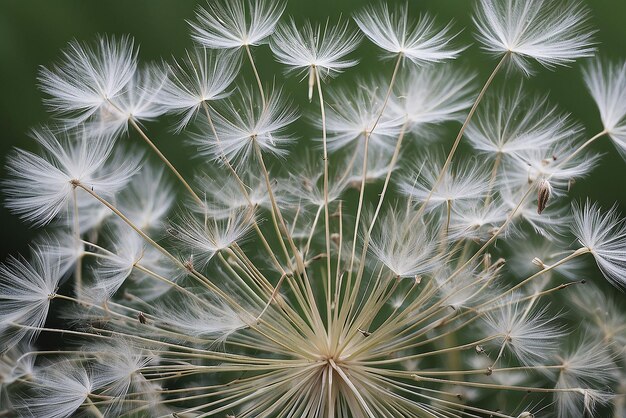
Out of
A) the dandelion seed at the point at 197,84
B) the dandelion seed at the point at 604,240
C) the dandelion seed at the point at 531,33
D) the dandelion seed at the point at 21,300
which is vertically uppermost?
the dandelion seed at the point at 197,84

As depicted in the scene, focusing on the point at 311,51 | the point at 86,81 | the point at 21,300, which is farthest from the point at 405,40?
the point at 21,300

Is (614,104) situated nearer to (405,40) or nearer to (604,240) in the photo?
(604,240)

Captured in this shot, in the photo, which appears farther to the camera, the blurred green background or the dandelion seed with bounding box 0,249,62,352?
the blurred green background

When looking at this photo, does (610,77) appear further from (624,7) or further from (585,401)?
(624,7)

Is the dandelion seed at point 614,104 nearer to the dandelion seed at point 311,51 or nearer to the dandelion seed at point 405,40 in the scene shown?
the dandelion seed at point 405,40

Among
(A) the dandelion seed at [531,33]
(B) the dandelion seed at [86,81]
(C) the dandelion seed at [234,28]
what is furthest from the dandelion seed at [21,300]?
(A) the dandelion seed at [531,33]

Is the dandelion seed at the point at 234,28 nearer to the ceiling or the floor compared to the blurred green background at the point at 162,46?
nearer to the floor

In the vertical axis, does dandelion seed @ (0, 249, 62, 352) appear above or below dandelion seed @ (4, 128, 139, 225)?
below

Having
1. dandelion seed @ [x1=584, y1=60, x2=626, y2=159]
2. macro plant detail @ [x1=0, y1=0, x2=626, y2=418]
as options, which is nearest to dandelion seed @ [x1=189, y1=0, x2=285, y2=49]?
macro plant detail @ [x1=0, y1=0, x2=626, y2=418]

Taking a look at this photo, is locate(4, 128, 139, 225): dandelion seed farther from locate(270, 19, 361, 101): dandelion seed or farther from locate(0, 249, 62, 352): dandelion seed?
locate(270, 19, 361, 101): dandelion seed
